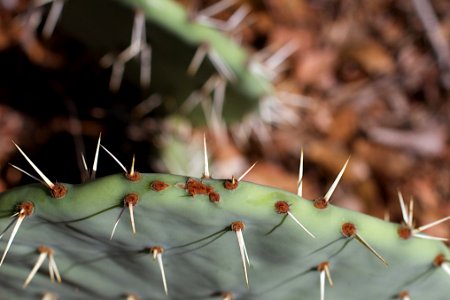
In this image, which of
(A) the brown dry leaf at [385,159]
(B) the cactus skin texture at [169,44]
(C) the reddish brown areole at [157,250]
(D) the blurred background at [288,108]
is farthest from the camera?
(A) the brown dry leaf at [385,159]

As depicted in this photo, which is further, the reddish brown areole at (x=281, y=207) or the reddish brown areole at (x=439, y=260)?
the reddish brown areole at (x=439, y=260)

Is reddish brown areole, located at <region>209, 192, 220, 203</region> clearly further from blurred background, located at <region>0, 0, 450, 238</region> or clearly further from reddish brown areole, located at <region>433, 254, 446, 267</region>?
blurred background, located at <region>0, 0, 450, 238</region>

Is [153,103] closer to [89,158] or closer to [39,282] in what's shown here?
[89,158]

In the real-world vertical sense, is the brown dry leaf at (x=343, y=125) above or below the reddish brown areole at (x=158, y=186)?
above

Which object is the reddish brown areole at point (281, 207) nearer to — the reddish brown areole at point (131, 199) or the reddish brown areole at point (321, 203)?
the reddish brown areole at point (321, 203)

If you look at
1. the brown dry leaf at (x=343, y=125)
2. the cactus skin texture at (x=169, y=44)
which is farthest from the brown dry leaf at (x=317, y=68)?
the cactus skin texture at (x=169, y=44)

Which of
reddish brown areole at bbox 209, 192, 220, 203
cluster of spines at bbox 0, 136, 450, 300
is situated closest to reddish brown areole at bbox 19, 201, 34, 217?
cluster of spines at bbox 0, 136, 450, 300

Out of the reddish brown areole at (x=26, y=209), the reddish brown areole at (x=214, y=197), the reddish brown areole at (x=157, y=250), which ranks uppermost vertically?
the reddish brown areole at (x=26, y=209)

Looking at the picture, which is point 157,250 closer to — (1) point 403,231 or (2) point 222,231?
(2) point 222,231

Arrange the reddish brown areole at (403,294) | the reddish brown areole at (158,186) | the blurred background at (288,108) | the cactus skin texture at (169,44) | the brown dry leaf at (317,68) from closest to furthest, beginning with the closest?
the reddish brown areole at (158,186) < the reddish brown areole at (403,294) < the cactus skin texture at (169,44) < the blurred background at (288,108) < the brown dry leaf at (317,68)
